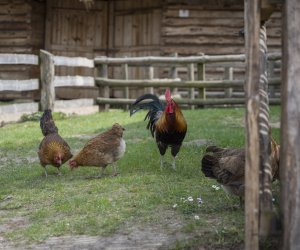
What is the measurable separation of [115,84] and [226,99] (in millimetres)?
3267

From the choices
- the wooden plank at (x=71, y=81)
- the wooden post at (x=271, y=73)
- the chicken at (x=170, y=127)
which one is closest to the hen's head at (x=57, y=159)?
the chicken at (x=170, y=127)

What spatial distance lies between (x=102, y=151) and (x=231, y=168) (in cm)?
259

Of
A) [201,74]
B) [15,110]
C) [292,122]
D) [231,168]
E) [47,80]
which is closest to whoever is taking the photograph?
[292,122]

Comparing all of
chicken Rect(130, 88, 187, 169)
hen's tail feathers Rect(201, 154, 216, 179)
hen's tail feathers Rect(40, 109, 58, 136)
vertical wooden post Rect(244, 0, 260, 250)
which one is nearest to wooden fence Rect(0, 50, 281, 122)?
hen's tail feathers Rect(40, 109, 58, 136)

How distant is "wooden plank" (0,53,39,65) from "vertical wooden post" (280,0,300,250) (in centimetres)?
1118

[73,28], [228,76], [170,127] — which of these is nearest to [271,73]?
[228,76]

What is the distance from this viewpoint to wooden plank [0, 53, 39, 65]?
1428 cm

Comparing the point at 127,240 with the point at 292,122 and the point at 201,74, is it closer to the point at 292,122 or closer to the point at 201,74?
the point at 292,122

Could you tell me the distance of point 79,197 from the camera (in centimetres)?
650

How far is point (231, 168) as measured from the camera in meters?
5.39

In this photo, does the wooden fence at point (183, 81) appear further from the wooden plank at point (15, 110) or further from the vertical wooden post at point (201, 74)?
the wooden plank at point (15, 110)

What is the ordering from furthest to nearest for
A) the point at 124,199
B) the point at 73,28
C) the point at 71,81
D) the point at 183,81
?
the point at 73,28, the point at 183,81, the point at 71,81, the point at 124,199

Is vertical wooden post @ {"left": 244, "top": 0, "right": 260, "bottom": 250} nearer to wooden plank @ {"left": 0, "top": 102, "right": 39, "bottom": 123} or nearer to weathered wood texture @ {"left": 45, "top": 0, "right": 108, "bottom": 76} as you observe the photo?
wooden plank @ {"left": 0, "top": 102, "right": 39, "bottom": 123}

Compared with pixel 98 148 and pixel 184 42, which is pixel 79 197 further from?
pixel 184 42
